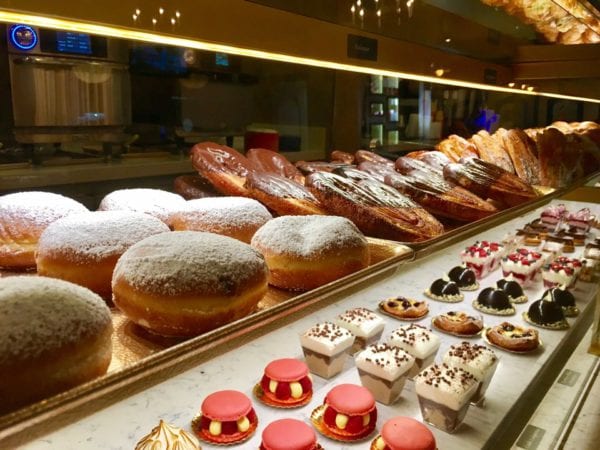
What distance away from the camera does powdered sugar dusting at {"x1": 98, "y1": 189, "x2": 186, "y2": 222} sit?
1191mm

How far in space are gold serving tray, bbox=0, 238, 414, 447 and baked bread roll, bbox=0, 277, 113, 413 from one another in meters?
0.03

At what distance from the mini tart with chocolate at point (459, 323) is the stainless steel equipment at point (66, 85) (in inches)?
83.9

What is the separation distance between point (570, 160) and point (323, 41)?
1.66m

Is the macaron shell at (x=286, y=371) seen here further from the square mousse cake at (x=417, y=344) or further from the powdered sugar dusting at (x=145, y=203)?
the powdered sugar dusting at (x=145, y=203)

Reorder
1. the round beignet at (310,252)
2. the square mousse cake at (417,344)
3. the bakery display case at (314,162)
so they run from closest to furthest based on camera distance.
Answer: the bakery display case at (314,162) < the round beignet at (310,252) < the square mousse cake at (417,344)

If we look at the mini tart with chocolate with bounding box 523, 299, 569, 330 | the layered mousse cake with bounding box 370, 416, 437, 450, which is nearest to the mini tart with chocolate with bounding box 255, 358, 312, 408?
the layered mousse cake with bounding box 370, 416, 437, 450

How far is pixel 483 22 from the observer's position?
237 cm

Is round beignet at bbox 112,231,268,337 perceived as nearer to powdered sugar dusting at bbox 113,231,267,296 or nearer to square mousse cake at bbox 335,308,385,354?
powdered sugar dusting at bbox 113,231,267,296

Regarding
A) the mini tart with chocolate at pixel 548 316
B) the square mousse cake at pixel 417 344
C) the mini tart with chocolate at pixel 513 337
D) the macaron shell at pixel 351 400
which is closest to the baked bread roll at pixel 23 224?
the macaron shell at pixel 351 400

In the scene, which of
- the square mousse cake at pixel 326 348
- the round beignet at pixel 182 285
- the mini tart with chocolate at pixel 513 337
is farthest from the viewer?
the mini tart with chocolate at pixel 513 337

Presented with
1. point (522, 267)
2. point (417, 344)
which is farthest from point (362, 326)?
point (522, 267)

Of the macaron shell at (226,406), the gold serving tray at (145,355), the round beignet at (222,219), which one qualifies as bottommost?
the macaron shell at (226,406)

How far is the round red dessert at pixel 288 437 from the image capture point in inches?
47.1

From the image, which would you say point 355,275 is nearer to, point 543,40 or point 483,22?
point 483,22
